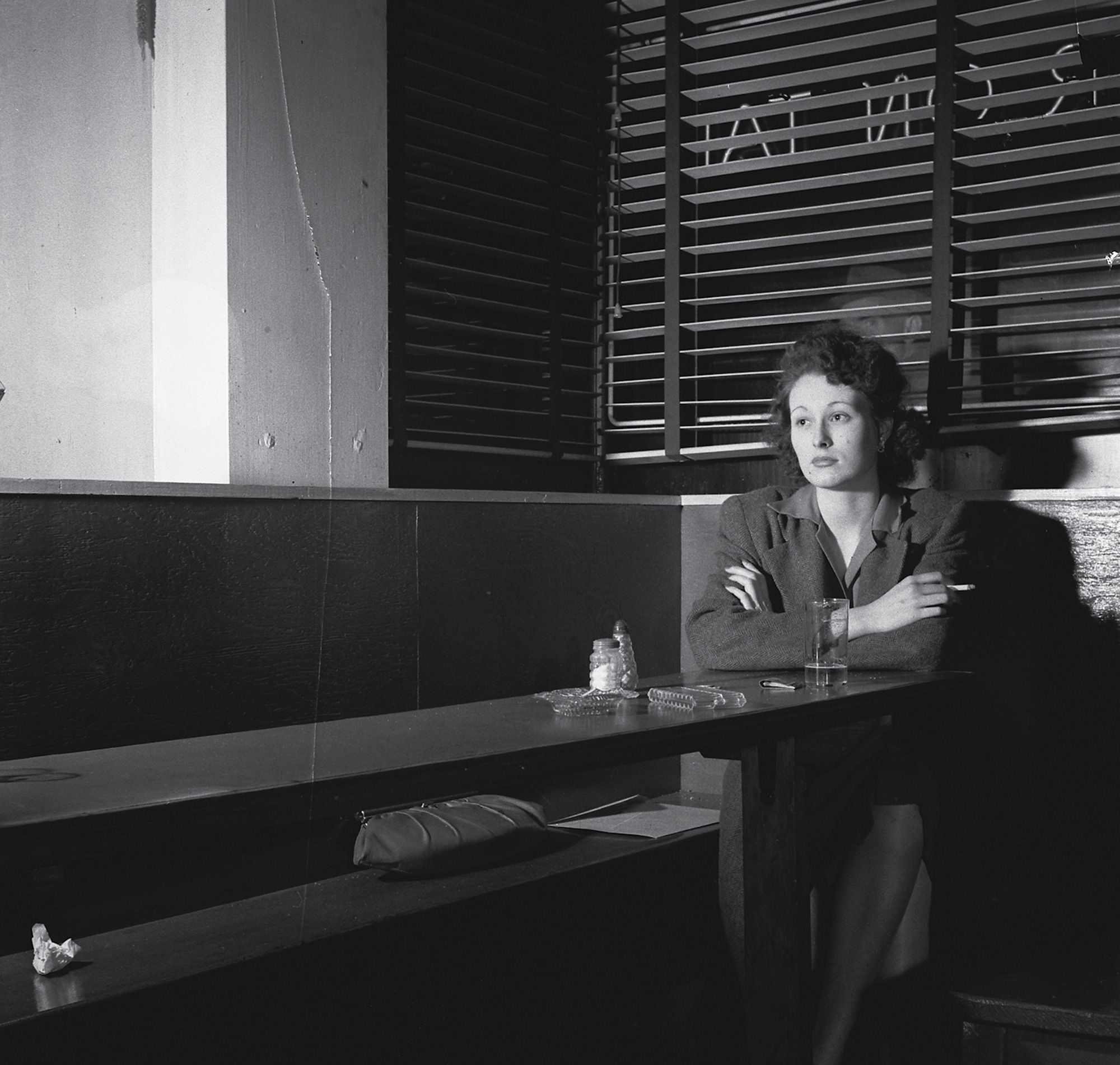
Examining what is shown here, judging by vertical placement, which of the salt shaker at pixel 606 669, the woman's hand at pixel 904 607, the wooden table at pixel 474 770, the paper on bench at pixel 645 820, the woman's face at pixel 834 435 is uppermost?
the woman's face at pixel 834 435

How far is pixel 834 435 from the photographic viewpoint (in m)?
2.85

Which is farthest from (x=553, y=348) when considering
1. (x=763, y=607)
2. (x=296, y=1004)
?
(x=296, y=1004)

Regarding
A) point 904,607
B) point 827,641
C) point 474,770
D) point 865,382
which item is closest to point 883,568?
point 904,607

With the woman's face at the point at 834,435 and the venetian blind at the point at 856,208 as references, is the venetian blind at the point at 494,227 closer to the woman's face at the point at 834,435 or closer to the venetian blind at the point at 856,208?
the venetian blind at the point at 856,208

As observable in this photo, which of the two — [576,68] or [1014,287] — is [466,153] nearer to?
[576,68]

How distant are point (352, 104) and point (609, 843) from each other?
1.78 m

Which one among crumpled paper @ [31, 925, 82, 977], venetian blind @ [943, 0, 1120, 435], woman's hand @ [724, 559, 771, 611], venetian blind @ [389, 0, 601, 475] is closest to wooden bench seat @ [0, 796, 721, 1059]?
crumpled paper @ [31, 925, 82, 977]

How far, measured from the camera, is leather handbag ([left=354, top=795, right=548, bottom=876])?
8.23 feet

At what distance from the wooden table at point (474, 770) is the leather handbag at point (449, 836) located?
557 millimetres

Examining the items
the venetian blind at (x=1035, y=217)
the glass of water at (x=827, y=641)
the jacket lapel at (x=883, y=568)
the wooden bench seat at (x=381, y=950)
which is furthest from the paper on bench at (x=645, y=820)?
the venetian blind at (x=1035, y=217)

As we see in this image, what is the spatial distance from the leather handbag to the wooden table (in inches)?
21.9

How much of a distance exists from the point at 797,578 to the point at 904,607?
37cm

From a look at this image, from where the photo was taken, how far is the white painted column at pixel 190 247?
2.51 m

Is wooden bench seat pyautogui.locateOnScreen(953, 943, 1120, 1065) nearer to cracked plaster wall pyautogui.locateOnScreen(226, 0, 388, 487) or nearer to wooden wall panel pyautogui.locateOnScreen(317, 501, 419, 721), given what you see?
wooden wall panel pyautogui.locateOnScreen(317, 501, 419, 721)
